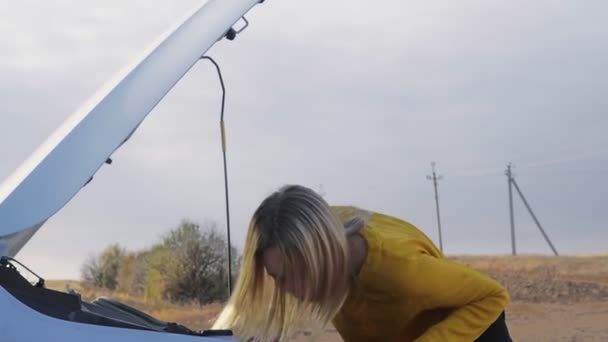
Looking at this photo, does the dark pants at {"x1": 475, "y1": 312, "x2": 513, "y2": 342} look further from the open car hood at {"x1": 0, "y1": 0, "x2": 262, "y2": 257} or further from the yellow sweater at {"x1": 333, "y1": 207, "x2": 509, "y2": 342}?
the open car hood at {"x1": 0, "y1": 0, "x2": 262, "y2": 257}

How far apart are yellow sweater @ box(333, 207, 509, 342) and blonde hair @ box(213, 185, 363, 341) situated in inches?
5.0

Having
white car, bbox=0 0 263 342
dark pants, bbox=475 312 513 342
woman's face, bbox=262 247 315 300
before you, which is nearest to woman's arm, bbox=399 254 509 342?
dark pants, bbox=475 312 513 342

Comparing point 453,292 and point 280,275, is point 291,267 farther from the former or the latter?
point 453,292

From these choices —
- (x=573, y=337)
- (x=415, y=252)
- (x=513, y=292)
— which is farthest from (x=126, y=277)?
(x=513, y=292)

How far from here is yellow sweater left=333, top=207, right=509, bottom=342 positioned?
3387 millimetres

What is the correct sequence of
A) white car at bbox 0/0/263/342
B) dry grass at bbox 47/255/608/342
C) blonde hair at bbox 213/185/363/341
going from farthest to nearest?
1. dry grass at bbox 47/255/608/342
2. blonde hair at bbox 213/185/363/341
3. white car at bbox 0/0/263/342

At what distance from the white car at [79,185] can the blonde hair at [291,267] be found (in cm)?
47

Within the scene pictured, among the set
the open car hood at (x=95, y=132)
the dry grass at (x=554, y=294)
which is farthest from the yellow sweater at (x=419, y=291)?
the dry grass at (x=554, y=294)

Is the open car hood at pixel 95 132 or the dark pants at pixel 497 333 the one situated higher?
the open car hood at pixel 95 132

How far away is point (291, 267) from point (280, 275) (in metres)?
0.07

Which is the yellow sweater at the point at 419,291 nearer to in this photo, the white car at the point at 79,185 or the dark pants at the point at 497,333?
the dark pants at the point at 497,333

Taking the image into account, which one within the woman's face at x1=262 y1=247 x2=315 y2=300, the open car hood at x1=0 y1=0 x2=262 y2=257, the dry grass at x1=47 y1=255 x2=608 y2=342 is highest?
the open car hood at x1=0 y1=0 x2=262 y2=257

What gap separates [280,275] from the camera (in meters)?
3.25

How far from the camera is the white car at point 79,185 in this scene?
2469 millimetres
